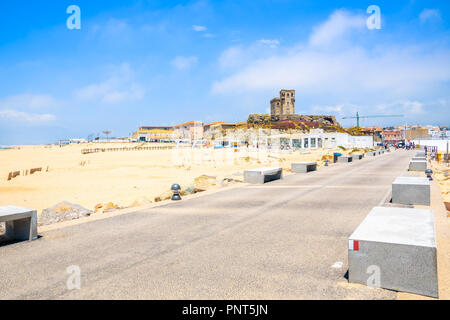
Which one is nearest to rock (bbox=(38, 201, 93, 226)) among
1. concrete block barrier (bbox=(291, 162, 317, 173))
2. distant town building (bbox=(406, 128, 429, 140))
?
concrete block barrier (bbox=(291, 162, 317, 173))

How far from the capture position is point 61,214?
386 inches

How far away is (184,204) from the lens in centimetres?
1169

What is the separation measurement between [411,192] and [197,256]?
26.7 ft

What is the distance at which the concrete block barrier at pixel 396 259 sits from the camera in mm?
4363

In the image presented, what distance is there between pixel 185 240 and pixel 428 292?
14.7ft

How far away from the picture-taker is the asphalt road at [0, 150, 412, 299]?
468cm

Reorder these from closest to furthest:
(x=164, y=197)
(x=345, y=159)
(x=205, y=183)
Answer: (x=164, y=197) → (x=205, y=183) → (x=345, y=159)

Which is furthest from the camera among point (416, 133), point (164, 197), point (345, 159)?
point (416, 133)

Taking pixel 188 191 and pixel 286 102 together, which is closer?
pixel 188 191

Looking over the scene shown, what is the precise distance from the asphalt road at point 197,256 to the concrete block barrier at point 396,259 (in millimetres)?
190

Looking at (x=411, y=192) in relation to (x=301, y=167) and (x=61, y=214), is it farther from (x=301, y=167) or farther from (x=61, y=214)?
(x=301, y=167)

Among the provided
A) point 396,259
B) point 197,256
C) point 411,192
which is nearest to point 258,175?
point 411,192

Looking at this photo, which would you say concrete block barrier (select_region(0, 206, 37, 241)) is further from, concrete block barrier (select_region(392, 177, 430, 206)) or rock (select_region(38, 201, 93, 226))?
concrete block barrier (select_region(392, 177, 430, 206))
